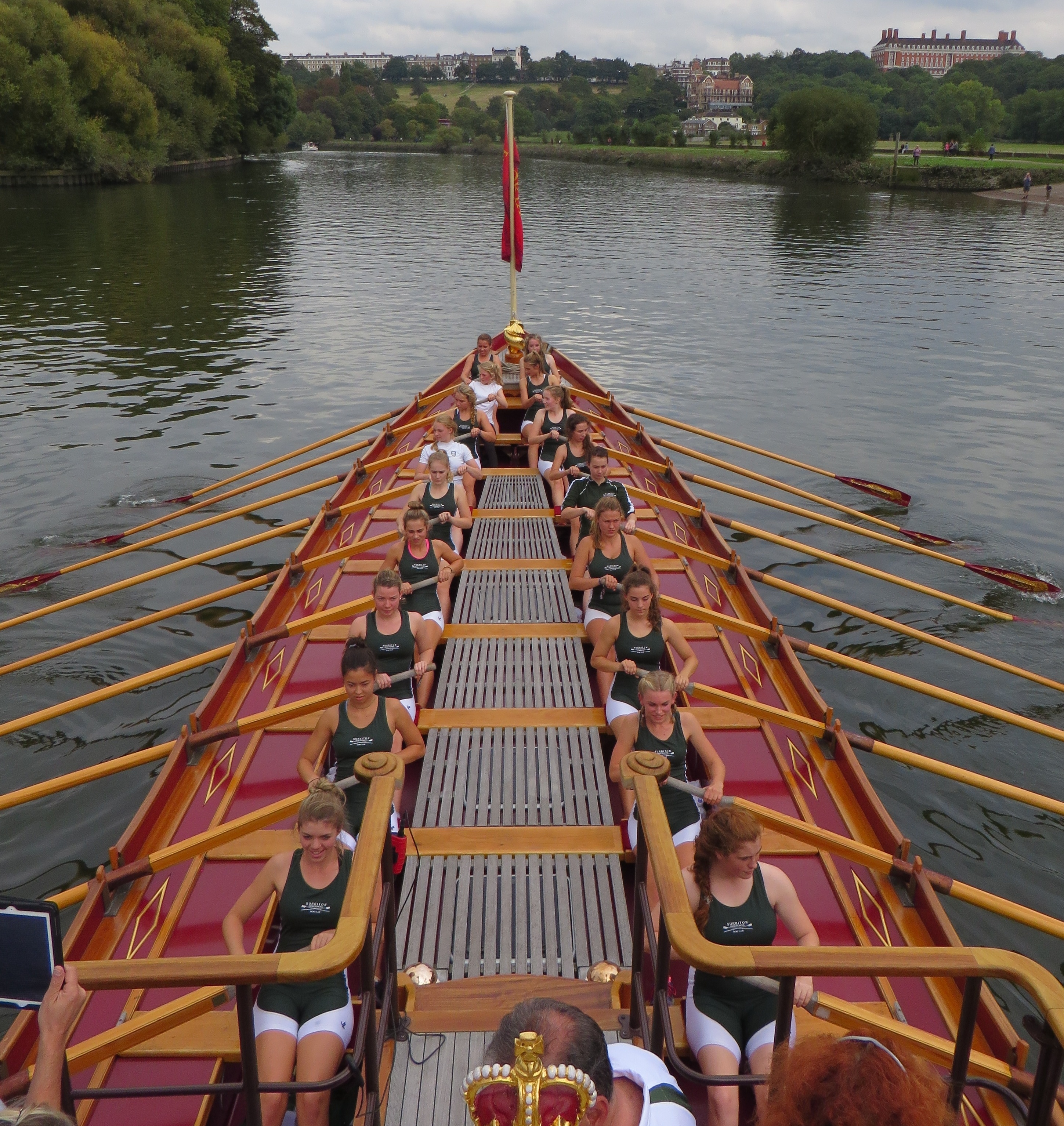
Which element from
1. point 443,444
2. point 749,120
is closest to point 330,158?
point 749,120

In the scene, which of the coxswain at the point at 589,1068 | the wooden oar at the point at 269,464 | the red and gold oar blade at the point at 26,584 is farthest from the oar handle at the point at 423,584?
the wooden oar at the point at 269,464

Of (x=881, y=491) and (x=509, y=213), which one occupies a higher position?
(x=509, y=213)

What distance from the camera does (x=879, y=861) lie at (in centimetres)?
498


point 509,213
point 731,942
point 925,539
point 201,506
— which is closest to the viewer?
point 731,942

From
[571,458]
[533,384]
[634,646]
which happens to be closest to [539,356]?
[533,384]

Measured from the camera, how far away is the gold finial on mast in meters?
14.2

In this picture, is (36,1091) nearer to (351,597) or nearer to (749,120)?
(351,597)

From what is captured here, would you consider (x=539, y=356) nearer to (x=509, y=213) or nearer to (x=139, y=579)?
(x=509, y=213)

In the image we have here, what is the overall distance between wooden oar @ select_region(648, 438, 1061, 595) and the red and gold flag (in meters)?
4.03

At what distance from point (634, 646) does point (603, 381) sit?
1689 cm

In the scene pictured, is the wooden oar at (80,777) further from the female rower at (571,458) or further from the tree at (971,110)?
the tree at (971,110)

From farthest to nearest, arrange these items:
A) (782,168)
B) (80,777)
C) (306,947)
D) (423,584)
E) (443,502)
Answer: (782,168) < (443,502) < (423,584) < (80,777) < (306,947)

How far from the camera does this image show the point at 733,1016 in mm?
3893

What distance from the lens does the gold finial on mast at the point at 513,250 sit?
1422cm
